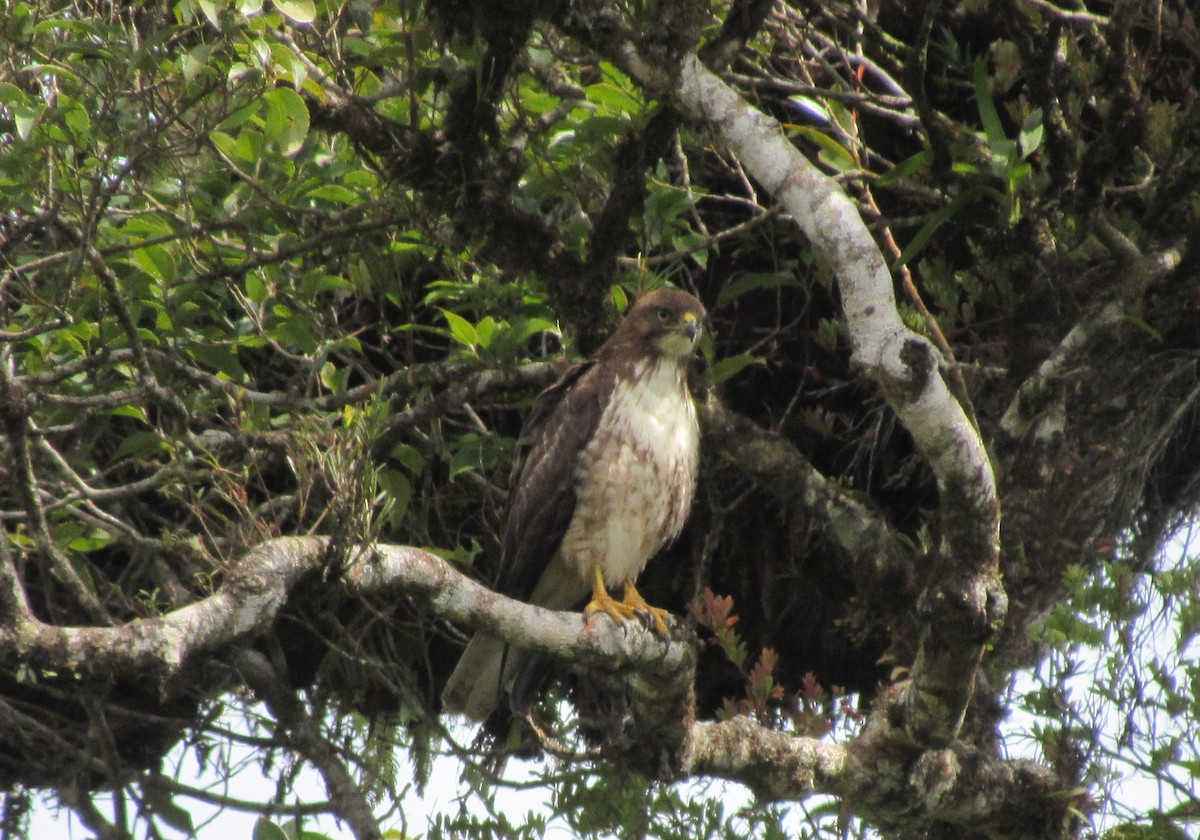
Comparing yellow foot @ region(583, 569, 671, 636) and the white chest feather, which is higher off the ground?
the white chest feather

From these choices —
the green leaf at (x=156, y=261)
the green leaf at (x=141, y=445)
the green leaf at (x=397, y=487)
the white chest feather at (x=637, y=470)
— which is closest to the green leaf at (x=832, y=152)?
the white chest feather at (x=637, y=470)

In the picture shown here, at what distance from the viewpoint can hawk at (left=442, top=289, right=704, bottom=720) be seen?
16.3 ft

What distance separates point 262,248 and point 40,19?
40.2 inches

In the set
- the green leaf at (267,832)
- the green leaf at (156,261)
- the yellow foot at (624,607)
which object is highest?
the green leaf at (156,261)

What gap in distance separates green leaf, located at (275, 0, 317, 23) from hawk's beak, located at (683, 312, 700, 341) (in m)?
1.67

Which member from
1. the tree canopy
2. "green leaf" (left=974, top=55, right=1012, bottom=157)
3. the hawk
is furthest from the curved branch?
"green leaf" (left=974, top=55, right=1012, bottom=157)

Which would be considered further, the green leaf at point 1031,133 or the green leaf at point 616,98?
the green leaf at point 616,98

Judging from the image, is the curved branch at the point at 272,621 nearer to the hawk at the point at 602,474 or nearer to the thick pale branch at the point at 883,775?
the thick pale branch at the point at 883,775

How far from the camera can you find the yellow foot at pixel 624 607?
179 inches

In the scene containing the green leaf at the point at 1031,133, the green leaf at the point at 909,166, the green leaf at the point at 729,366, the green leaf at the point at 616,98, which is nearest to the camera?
the green leaf at the point at 1031,133

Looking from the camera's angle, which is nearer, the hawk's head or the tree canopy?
the tree canopy

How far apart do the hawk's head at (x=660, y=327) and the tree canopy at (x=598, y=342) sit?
94 mm

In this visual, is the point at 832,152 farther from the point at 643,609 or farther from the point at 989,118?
the point at 643,609

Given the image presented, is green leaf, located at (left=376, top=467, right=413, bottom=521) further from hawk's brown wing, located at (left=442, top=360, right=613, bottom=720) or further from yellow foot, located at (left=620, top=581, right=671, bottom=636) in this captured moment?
yellow foot, located at (left=620, top=581, right=671, bottom=636)
